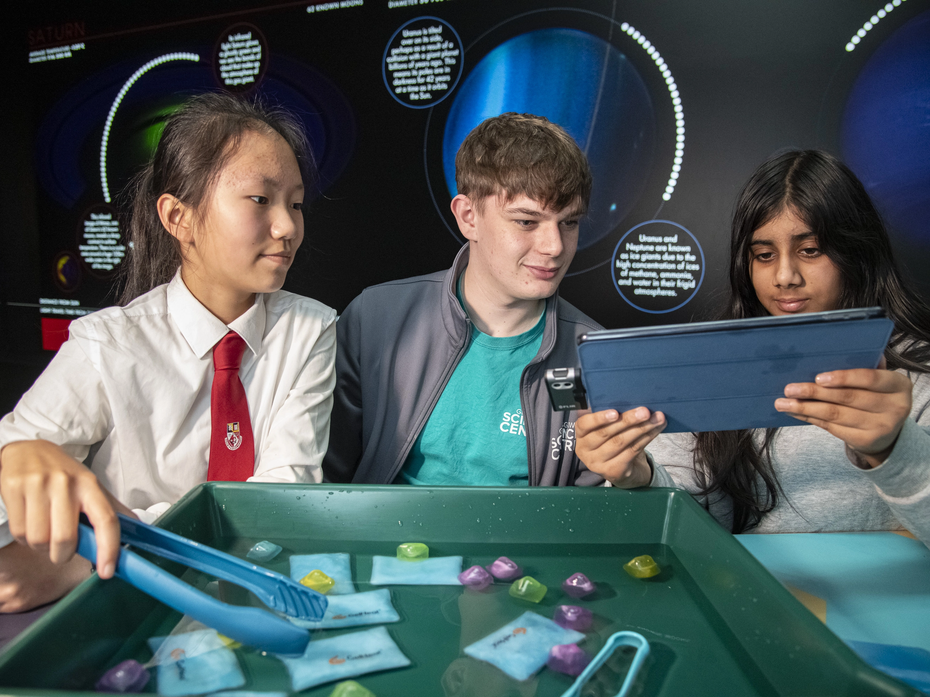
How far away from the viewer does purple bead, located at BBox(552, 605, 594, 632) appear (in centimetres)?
63

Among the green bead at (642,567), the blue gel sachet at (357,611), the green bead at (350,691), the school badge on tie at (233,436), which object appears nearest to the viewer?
the green bead at (350,691)

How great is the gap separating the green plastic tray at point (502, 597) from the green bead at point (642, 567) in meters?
0.01

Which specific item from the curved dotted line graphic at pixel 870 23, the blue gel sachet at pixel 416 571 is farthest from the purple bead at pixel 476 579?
the curved dotted line graphic at pixel 870 23

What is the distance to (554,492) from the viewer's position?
80 cm

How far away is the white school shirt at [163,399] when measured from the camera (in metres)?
0.94

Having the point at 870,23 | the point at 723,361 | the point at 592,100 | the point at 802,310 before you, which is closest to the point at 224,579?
the point at 723,361

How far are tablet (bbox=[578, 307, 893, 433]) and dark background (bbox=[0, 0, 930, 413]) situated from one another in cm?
138

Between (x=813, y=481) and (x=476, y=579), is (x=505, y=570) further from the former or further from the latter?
(x=813, y=481)

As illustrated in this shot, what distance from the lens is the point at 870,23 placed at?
1.82 metres

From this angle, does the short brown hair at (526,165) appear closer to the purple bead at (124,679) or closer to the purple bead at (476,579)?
the purple bead at (476,579)

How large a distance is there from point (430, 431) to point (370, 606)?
68cm

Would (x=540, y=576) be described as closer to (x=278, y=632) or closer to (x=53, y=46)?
(x=278, y=632)

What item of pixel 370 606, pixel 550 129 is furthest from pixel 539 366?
pixel 370 606

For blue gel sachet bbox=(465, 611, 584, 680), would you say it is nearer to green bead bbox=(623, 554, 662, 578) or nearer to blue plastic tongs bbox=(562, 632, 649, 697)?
blue plastic tongs bbox=(562, 632, 649, 697)
